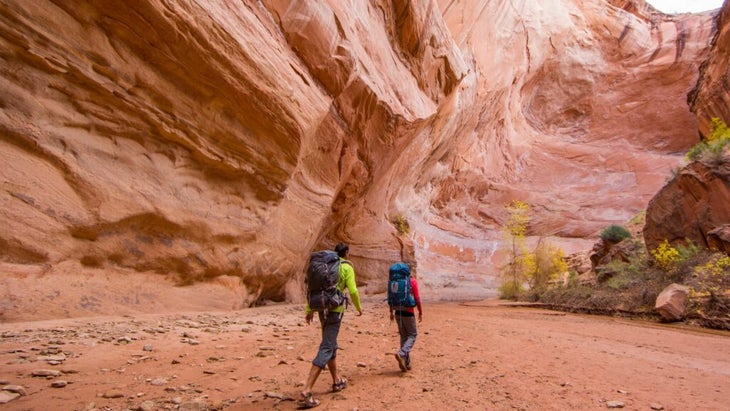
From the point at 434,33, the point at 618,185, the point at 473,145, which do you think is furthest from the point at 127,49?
the point at 618,185

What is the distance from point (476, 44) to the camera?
2439 centimetres

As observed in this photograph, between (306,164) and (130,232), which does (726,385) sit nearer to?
(130,232)

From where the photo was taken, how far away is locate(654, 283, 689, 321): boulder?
976cm

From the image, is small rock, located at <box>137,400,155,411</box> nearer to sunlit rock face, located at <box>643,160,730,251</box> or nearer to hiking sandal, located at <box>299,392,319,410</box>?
hiking sandal, located at <box>299,392,319,410</box>

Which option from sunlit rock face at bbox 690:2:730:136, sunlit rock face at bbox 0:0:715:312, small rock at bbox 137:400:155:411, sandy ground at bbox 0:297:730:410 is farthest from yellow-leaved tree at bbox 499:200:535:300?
small rock at bbox 137:400:155:411

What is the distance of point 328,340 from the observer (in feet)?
11.8

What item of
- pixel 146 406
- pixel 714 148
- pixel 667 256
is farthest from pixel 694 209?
pixel 146 406

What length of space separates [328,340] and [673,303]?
413 inches

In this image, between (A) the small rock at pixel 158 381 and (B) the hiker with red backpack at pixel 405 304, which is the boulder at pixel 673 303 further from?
→ (A) the small rock at pixel 158 381

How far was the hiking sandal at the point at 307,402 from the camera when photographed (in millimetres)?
3174

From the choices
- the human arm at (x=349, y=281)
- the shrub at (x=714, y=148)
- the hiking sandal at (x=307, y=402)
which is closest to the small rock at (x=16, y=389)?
the hiking sandal at (x=307, y=402)

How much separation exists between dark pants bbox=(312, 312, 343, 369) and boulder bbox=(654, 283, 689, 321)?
1022 cm

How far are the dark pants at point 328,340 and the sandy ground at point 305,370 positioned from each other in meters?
0.35

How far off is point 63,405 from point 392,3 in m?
14.8
